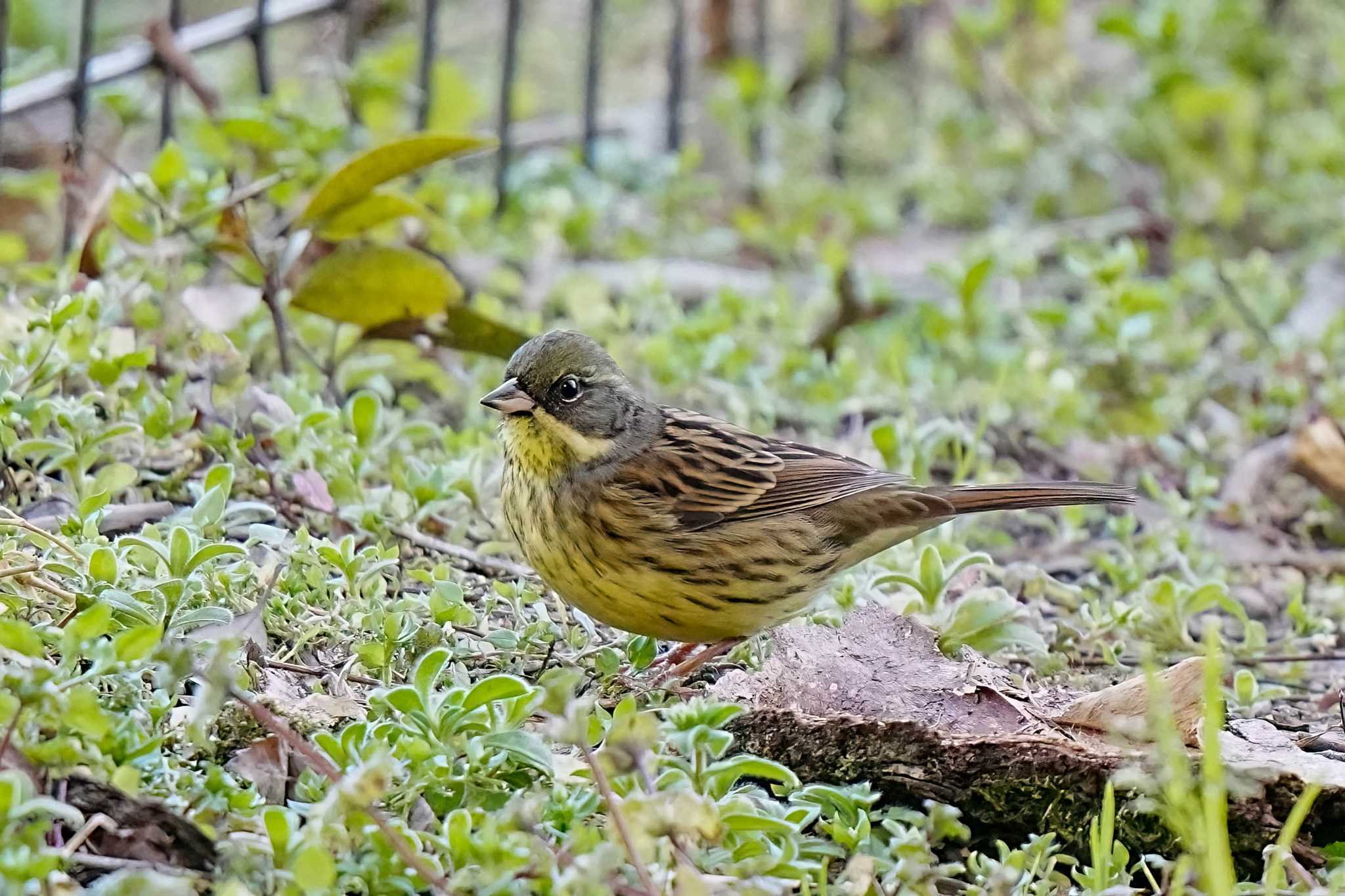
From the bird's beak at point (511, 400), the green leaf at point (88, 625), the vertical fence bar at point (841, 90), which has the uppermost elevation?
the vertical fence bar at point (841, 90)

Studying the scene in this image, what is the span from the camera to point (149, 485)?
4.25 m

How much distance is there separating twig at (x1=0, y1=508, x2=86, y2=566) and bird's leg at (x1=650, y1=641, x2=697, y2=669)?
1363mm

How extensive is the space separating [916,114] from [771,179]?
1.29 m

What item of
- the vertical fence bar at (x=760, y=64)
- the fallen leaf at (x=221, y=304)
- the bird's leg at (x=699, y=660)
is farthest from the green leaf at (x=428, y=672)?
the vertical fence bar at (x=760, y=64)

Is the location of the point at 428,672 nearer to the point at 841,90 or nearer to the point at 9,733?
the point at 9,733

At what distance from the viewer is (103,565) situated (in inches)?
129

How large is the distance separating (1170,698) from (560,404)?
160 centimetres

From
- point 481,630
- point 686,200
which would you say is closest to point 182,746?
point 481,630

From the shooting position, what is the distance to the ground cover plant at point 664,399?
270cm

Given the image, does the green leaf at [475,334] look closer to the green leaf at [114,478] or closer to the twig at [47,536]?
the green leaf at [114,478]

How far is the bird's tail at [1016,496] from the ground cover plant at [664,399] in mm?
233

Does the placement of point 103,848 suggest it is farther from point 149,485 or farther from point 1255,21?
point 1255,21

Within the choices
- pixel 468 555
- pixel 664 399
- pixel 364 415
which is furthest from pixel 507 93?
pixel 468 555

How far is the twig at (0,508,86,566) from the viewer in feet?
11.0
